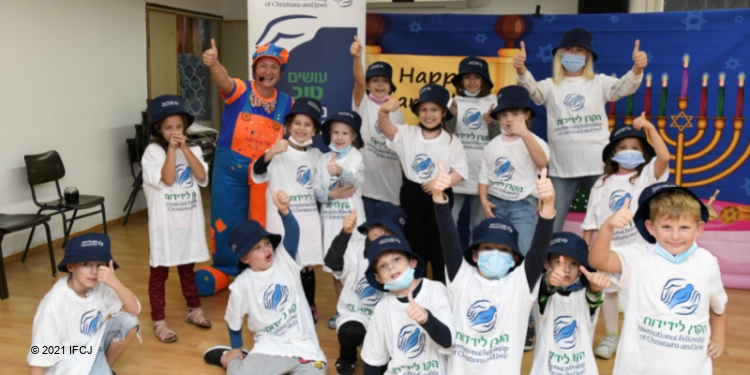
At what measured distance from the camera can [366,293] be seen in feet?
10.8

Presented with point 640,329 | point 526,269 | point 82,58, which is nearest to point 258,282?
point 526,269

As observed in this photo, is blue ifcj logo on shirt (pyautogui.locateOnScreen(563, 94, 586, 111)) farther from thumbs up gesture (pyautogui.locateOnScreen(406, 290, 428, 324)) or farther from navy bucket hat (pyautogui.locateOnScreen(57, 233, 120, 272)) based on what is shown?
navy bucket hat (pyautogui.locateOnScreen(57, 233, 120, 272))

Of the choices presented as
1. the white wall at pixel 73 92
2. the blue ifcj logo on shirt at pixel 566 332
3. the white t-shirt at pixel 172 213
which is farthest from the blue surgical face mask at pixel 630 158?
the white wall at pixel 73 92

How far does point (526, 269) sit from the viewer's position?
2639mm

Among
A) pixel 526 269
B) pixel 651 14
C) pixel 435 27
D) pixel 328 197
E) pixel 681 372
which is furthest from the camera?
pixel 435 27

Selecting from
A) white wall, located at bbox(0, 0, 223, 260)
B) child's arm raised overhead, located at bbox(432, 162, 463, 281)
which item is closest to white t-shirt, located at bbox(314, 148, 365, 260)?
child's arm raised overhead, located at bbox(432, 162, 463, 281)

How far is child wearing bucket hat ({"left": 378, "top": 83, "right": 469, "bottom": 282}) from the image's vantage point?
383 cm

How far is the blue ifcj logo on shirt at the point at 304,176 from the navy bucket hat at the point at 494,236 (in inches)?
53.3

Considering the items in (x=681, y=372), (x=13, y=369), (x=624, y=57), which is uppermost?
(x=624, y=57)

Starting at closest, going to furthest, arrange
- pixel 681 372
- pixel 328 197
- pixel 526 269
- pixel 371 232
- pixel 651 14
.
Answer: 1. pixel 681 372
2. pixel 526 269
3. pixel 371 232
4. pixel 328 197
5. pixel 651 14

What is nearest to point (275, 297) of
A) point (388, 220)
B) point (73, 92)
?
point (388, 220)

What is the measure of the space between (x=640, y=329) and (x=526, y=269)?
1.45 ft

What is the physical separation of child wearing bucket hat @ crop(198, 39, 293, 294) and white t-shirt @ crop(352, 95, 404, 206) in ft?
1.56

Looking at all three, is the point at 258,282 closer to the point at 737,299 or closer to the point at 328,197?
the point at 328,197
